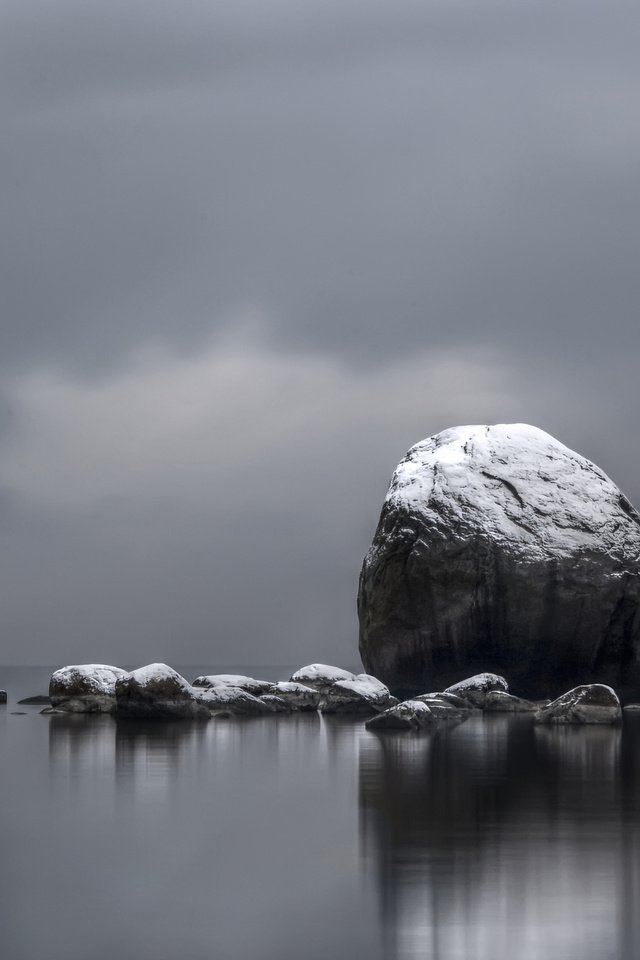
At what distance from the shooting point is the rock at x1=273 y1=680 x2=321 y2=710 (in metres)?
37.3

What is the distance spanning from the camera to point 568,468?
45.3 metres

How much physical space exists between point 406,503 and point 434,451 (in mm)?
3745

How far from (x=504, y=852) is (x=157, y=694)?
2106cm

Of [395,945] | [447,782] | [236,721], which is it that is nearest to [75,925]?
[395,945]

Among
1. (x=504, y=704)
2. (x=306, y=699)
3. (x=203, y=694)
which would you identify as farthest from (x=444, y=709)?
(x=203, y=694)

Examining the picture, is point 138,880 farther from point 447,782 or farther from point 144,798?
point 447,782

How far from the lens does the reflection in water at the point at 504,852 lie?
8711mm

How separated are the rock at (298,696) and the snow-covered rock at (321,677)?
0.67 metres

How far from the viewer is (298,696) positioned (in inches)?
1476

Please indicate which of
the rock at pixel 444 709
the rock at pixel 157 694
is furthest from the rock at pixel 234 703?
the rock at pixel 444 709

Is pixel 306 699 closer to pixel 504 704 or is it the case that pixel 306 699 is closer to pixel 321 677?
pixel 321 677

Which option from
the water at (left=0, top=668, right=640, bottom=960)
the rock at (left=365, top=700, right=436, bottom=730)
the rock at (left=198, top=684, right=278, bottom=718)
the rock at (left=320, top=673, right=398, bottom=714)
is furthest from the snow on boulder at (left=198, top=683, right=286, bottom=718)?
the water at (left=0, top=668, right=640, bottom=960)

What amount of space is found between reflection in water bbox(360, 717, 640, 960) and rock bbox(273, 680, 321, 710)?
48.1 feet

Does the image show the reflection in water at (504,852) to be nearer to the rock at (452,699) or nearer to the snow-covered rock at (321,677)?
the rock at (452,699)
